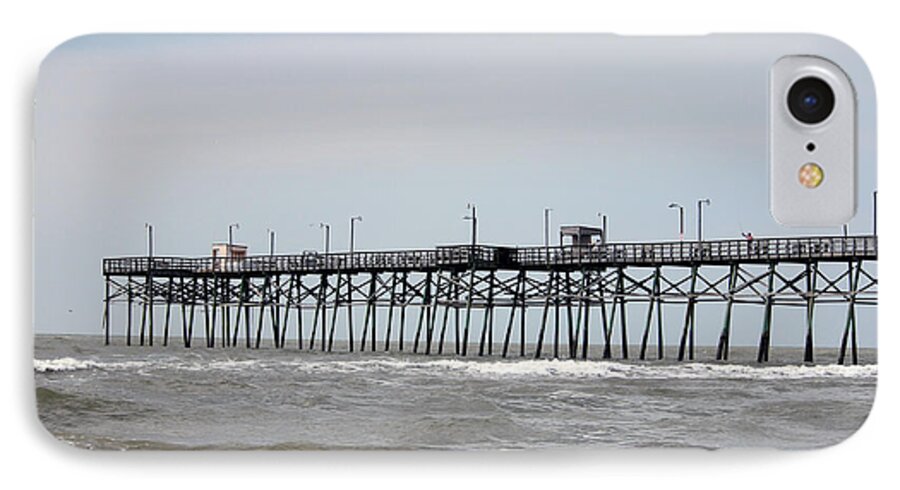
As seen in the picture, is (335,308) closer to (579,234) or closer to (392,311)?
(392,311)

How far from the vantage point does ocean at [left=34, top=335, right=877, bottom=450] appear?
12.1 feet

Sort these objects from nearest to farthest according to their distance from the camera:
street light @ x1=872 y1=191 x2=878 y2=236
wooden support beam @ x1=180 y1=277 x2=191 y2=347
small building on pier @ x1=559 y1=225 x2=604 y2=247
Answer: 1. street light @ x1=872 y1=191 x2=878 y2=236
2. small building on pier @ x1=559 y1=225 x2=604 y2=247
3. wooden support beam @ x1=180 y1=277 x2=191 y2=347

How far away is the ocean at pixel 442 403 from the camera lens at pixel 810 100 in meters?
0.43

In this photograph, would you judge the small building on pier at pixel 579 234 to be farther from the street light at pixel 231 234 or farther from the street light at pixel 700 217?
the street light at pixel 231 234

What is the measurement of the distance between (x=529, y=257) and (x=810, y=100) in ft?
1.98

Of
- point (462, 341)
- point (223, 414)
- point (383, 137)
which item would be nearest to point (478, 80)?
point (383, 137)

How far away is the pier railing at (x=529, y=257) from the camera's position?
3.68m

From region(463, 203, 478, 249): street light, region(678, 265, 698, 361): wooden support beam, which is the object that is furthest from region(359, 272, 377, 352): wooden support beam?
region(678, 265, 698, 361): wooden support beam

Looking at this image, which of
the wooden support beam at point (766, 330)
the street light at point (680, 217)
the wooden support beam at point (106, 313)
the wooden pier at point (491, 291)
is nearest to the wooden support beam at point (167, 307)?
the wooden pier at point (491, 291)

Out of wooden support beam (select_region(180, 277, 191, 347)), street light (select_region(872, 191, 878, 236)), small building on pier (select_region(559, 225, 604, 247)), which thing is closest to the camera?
street light (select_region(872, 191, 878, 236))

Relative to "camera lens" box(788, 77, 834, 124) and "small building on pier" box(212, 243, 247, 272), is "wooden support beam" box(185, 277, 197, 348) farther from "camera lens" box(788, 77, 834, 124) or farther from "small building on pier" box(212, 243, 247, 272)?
"camera lens" box(788, 77, 834, 124)

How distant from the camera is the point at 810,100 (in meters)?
3.68

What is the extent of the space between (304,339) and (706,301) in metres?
0.79
